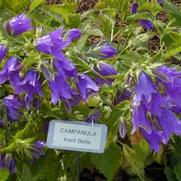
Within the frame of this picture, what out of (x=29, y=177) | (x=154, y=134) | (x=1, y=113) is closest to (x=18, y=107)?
(x=1, y=113)

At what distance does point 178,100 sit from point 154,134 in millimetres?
105

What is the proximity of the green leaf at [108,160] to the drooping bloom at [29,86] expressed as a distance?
0.28m

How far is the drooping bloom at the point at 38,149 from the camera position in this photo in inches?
61.1

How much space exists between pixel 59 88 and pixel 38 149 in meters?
0.25

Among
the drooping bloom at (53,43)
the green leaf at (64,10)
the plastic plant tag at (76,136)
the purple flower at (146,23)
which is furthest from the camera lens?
the purple flower at (146,23)

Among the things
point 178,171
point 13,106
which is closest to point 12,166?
point 13,106

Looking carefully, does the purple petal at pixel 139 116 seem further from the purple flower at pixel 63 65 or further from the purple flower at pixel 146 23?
the purple flower at pixel 146 23

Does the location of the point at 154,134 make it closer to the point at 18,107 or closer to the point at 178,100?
the point at 178,100

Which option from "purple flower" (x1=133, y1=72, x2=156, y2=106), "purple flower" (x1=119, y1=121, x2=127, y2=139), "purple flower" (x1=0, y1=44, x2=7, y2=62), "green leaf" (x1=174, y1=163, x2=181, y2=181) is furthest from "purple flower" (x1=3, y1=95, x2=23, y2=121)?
"green leaf" (x1=174, y1=163, x2=181, y2=181)

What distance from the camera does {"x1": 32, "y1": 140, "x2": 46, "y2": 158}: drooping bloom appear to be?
1552mm

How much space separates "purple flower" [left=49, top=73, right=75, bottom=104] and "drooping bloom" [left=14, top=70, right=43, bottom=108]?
4 centimetres

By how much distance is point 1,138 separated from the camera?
153 cm

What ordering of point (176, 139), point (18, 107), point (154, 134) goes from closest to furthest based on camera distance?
point (154, 134) → point (18, 107) → point (176, 139)

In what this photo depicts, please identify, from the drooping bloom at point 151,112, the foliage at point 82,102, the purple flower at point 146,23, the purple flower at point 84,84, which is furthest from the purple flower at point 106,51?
the purple flower at point 146,23
